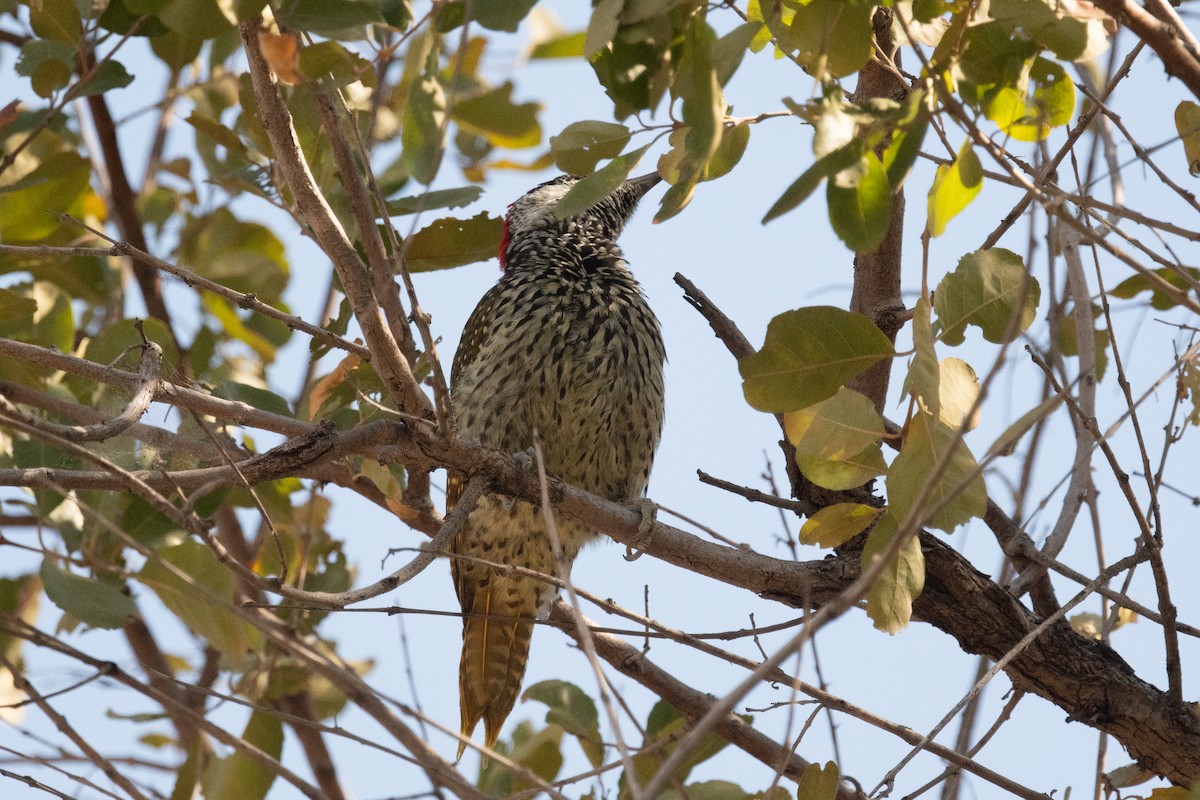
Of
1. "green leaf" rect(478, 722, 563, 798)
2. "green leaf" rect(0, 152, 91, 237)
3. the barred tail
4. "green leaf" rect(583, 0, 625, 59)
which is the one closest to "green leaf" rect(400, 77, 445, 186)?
"green leaf" rect(583, 0, 625, 59)

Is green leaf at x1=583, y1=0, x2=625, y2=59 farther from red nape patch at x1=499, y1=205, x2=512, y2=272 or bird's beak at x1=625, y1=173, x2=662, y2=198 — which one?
bird's beak at x1=625, y1=173, x2=662, y2=198

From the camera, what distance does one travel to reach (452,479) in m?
4.09

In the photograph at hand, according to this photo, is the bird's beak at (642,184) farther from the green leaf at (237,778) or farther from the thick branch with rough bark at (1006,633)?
the green leaf at (237,778)

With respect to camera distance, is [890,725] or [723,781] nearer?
[890,725]

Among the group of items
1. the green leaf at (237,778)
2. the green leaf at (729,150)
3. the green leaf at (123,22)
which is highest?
the green leaf at (123,22)

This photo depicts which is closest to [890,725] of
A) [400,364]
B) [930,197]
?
[930,197]

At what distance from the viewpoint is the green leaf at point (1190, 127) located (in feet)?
8.22

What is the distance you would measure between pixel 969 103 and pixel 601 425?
79.8 inches

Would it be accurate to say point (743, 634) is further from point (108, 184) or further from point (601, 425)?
point (108, 184)

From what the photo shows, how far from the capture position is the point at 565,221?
441cm

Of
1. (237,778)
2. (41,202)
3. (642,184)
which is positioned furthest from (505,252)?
(237,778)

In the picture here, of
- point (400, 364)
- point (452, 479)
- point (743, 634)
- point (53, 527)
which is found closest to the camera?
point (400, 364)

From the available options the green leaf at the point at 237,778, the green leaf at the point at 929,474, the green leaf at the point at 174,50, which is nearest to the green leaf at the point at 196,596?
the green leaf at the point at 237,778

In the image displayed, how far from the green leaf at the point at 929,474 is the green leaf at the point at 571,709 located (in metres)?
1.33
